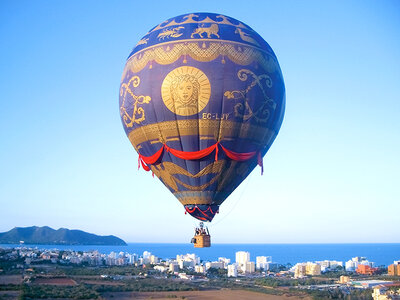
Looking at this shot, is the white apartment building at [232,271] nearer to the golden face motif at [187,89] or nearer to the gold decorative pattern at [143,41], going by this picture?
the gold decorative pattern at [143,41]

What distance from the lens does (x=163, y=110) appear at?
45.4 ft

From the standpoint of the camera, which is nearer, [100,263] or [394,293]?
[394,293]

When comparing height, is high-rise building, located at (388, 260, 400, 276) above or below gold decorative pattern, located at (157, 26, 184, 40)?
below

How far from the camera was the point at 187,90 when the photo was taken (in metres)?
13.5

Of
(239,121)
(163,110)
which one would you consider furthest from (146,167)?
(239,121)

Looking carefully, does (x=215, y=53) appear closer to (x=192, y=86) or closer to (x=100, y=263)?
(x=192, y=86)

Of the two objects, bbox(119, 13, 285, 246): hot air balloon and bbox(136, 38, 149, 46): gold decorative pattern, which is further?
bbox(136, 38, 149, 46): gold decorative pattern

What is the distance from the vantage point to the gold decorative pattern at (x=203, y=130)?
13.7m

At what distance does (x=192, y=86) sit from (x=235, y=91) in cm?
111

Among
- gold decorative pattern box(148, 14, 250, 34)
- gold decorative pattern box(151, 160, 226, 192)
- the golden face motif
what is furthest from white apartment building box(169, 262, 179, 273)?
the golden face motif

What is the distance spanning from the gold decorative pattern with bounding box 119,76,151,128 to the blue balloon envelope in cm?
3

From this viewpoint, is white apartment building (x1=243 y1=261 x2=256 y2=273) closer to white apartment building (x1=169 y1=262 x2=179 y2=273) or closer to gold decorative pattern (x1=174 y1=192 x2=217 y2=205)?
white apartment building (x1=169 y1=262 x2=179 y2=273)

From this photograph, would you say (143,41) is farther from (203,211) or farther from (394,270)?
(394,270)

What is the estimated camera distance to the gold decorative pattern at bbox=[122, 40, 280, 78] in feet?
44.9
